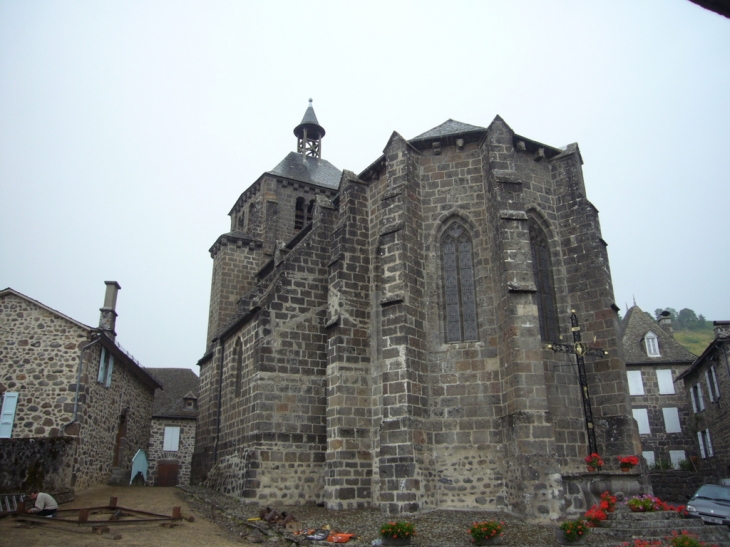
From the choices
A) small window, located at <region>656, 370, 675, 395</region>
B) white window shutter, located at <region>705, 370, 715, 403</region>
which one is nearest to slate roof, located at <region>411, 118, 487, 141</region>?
white window shutter, located at <region>705, 370, 715, 403</region>

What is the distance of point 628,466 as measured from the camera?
414 inches

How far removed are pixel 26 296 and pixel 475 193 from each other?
12.6 meters

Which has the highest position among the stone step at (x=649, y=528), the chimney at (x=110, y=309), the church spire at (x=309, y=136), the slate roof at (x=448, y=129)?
the church spire at (x=309, y=136)

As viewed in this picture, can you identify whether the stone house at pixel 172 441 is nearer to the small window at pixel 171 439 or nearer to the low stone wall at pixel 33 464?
the small window at pixel 171 439

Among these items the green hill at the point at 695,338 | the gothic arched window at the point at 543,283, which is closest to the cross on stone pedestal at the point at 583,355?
the gothic arched window at the point at 543,283

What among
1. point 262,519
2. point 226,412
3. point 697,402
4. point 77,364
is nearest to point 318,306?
point 226,412

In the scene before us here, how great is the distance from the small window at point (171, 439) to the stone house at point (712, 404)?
24.3 m

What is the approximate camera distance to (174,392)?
33000 mm

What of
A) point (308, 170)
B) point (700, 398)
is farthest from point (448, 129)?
point (700, 398)

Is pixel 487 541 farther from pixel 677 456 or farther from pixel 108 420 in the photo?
pixel 677 456

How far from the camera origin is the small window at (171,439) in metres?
29.6

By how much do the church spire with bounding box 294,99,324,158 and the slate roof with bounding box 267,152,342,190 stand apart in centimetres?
102

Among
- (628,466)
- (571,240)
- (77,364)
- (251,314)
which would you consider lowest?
(628,466)

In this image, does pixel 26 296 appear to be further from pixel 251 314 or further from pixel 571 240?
pixel 571 240
